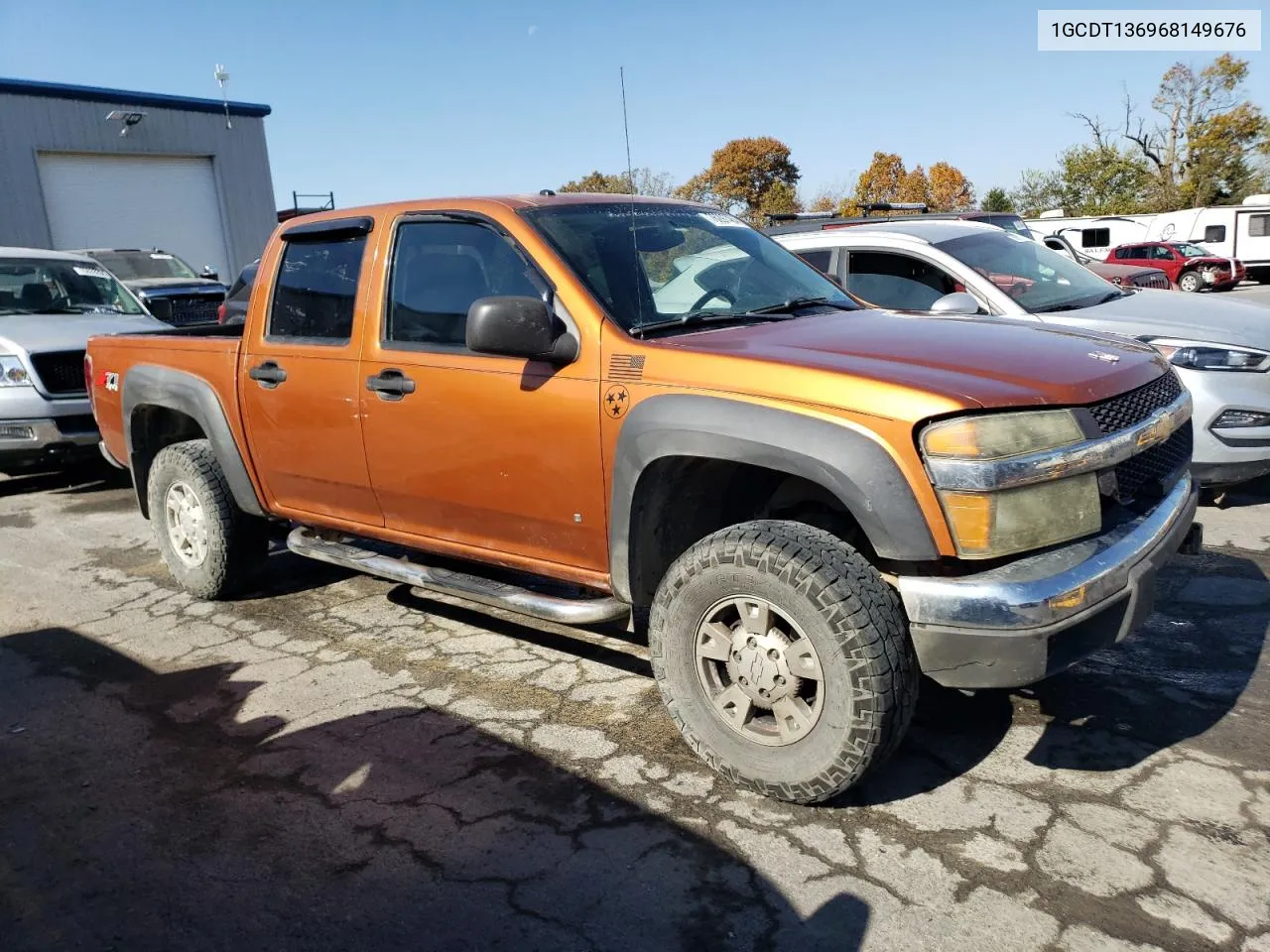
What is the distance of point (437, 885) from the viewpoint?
2682mm

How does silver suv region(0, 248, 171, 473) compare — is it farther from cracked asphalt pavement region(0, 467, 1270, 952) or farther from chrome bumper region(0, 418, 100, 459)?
cracked asphalt pavement region(0, 467, 1270, 952)

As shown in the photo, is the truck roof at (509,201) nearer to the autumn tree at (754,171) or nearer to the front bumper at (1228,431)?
the front bumper at (1228,431)

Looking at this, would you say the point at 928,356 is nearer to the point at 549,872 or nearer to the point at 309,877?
the point at 549,872

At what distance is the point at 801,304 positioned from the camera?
3883mm

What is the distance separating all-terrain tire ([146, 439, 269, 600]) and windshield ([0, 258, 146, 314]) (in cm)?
450

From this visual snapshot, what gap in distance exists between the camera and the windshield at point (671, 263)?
3.53 meters

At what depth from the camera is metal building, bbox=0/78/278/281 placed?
21.5m

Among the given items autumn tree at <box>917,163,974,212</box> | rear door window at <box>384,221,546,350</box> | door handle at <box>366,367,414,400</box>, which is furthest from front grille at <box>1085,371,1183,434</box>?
autumn tree at <box>917,163,974,212</box>

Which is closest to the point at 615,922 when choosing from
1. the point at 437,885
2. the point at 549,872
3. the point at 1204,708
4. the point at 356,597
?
the point at 549,872

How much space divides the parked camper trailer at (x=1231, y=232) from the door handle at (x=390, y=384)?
28850mm

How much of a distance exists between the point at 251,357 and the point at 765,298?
2.36 metres

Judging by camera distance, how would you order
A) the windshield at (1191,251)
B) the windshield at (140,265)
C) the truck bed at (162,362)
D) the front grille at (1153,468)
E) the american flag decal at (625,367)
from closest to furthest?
the front grille at (1153,468) < the american flag decal at (625,367) < the truck bed at (162,362) < the windshield at (140,265) < the windshield at (1191,251)

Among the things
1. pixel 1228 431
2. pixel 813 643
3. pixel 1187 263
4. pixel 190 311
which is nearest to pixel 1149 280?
pixel 1228 431

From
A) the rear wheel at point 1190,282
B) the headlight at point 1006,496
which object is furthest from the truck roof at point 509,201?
the rear wheel at point 1190,282
